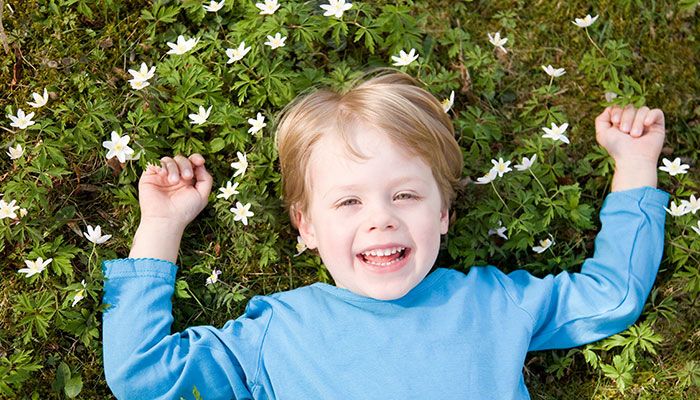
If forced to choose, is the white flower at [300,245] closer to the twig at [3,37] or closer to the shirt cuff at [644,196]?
the shirt cuff at [644,196]

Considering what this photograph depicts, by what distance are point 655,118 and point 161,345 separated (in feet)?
10.3

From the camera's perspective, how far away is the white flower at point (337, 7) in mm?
4141

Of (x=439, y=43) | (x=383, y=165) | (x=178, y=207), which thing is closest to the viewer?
(x=383, y=165)

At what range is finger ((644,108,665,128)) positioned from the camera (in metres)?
4.23

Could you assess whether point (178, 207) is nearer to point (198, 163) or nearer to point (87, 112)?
point (198, 163)

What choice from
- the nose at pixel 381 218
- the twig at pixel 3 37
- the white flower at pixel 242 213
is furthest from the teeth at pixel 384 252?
the twig at pixel 3 37

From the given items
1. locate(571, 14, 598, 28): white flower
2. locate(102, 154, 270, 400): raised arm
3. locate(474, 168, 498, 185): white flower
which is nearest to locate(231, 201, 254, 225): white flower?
locate(102, 154, 270, 400): raised arm

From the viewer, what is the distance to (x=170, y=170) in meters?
4.02

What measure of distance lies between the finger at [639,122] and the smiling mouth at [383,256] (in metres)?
1.72

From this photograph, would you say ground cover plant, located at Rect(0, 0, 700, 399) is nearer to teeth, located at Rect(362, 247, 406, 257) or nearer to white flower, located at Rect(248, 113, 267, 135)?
white flower, located at Rect(248, 113, 267, 135)

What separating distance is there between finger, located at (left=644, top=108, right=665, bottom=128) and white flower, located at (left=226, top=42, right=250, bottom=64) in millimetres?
2426

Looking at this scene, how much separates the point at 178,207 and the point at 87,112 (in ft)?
2.49

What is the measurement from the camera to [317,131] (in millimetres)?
Result: 3596

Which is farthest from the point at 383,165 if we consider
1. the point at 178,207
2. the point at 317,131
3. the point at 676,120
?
the point at 676,120
